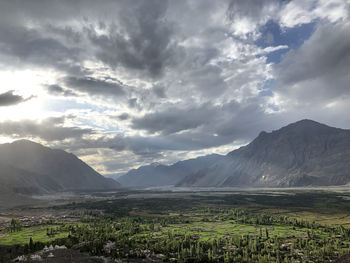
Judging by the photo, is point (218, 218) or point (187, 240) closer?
point (187, 240)

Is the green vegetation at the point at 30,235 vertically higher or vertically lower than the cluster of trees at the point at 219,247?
higher

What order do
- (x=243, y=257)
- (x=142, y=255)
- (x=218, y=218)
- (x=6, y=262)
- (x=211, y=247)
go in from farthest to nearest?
1. (x=218, y=218)
2. (x=211, y=247)
3. (x=142, y=255)
4. (x=243, y=257)
5. (x=6, y=262)

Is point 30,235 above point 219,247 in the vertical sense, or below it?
above

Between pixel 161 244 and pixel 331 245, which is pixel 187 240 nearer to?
pixel 161 244

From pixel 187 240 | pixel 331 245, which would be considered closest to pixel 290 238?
pixel 331 245

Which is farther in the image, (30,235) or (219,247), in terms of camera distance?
(30,235)

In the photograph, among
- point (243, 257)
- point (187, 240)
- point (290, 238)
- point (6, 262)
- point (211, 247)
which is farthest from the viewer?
point (290, 238)

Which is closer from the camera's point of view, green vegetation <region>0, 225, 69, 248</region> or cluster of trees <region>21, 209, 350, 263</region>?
cluster of trees <region>21, 209, 350, 263</region>

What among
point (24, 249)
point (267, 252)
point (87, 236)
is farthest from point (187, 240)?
point (24, 249)

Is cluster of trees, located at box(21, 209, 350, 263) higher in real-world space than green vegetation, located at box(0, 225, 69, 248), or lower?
lower

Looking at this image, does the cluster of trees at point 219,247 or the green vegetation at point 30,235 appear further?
the green vegetation at point 30,235
